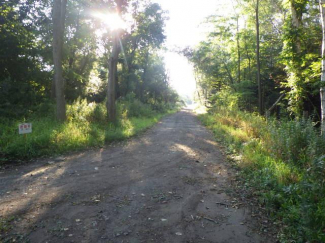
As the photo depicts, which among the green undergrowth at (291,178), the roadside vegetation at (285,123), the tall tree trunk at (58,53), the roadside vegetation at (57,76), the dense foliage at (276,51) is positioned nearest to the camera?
the green undergrowth at (291,178)

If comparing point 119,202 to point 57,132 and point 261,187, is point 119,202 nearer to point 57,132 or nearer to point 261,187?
point 261,187

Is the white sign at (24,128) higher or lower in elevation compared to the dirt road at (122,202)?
higher

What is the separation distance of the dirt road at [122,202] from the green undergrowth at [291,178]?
1.68 feet

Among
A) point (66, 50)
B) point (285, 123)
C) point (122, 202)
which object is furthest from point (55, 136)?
point (66, 50)

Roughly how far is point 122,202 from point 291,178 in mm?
3647

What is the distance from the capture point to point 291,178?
4.98m

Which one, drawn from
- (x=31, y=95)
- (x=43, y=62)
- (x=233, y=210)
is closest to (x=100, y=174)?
(x=233, y=210)

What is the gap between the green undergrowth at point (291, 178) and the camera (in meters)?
3.41

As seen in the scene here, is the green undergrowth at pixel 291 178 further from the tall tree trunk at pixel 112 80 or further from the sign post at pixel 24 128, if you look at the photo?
the tall tree trunk at pixel 112 80

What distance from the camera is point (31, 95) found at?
1452cm

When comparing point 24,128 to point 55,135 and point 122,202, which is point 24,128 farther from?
point 122,202

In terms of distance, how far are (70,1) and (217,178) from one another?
63.2 ft

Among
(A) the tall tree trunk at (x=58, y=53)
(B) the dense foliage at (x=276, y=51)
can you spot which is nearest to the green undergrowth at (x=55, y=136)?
(A) the tall tree trunk at (x=58, y=53)

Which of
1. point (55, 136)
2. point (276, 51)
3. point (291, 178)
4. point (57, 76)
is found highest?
point (276, 51)
